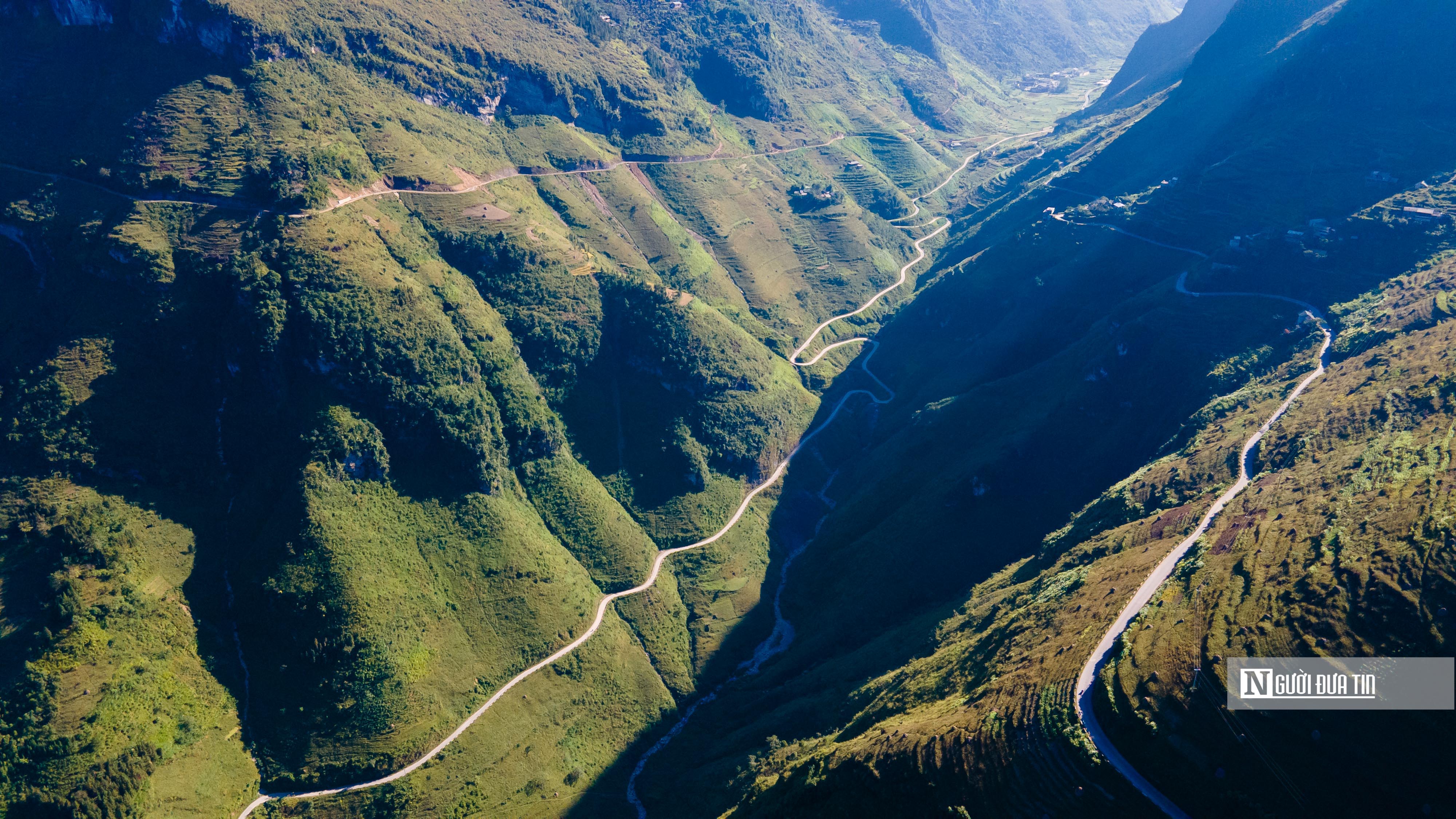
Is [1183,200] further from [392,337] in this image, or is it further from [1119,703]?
[392,337]

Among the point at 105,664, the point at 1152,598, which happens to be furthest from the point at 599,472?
the point at 1152,598

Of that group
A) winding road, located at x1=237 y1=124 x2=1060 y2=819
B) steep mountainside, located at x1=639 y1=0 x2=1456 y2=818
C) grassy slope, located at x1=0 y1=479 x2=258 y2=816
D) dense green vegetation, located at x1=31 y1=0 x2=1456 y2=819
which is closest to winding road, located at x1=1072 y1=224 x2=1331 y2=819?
steep mountainside, located at x1=639 y1=0 x2=1456 y2=818

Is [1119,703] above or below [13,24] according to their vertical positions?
above

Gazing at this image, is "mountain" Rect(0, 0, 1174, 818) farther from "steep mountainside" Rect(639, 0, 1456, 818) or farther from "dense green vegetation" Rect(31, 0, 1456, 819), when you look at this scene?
"steep mountainside" Rect(639, 0, 1456, 818)

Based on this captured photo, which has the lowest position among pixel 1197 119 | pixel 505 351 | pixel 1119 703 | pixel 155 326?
pixel 155 326

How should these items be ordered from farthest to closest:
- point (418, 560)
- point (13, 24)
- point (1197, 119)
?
point (1197, 119) → point (13, 24) → point (418, 560)

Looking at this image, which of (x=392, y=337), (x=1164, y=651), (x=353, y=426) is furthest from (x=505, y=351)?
(x=1164, y=651)

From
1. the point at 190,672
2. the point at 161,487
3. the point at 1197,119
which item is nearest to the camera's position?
the point at 190,672
